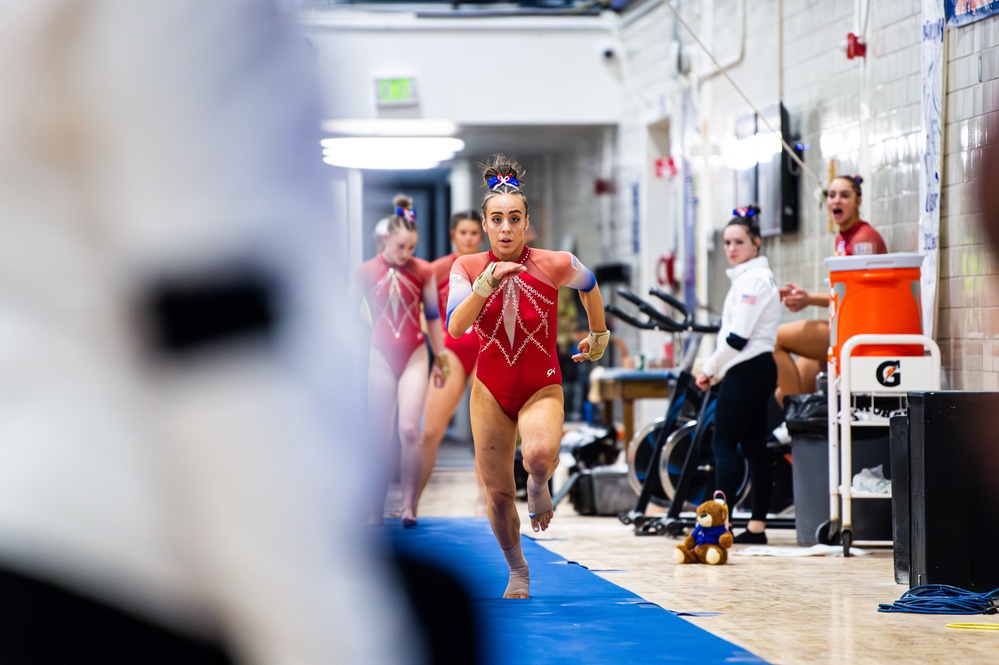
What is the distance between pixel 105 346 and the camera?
1.59 ft

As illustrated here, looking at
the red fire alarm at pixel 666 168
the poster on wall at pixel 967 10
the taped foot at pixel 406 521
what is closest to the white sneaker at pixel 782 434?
the poster on wall at pixel 967 10

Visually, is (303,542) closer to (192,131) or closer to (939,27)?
(192,131)

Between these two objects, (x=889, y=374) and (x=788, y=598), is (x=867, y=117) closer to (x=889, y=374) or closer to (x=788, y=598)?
(x=889, y=374)

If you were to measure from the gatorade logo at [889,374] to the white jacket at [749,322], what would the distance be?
33.8 inches

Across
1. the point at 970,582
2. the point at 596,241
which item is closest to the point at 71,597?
the point at 970,582

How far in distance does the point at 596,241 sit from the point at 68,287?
1384 cm

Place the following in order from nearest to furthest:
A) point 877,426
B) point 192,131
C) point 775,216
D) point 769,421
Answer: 1. point 192,131
2. point 877,426
3. point 769,421
4. point 775,216

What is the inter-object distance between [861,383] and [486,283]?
2.49 m

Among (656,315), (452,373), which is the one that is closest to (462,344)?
(452,373)

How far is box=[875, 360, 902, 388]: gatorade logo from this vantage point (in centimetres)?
619

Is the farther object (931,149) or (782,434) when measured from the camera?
(782,434)

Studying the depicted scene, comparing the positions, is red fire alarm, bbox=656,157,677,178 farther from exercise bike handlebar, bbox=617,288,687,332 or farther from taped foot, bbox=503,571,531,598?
taped foot, bbox=503,571,531,598

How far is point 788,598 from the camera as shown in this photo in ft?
16.2

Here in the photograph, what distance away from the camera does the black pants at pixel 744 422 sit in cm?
692
